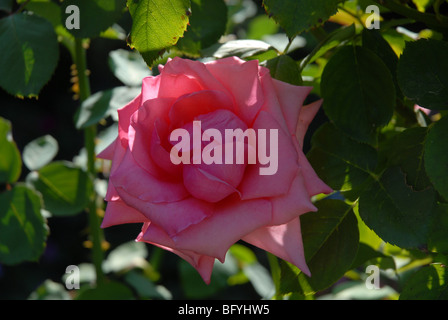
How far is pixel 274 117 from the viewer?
18.6 inches

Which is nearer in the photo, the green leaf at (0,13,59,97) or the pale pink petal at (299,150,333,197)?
the pale pink petal at (299,150,333,197)

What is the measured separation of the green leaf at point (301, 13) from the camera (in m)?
0.49

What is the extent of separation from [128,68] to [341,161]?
0.50 meters

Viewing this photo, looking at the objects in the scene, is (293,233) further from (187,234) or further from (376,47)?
(376,47)

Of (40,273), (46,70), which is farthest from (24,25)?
(40,273)

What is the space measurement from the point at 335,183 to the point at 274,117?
0.49ft

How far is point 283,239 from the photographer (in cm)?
49

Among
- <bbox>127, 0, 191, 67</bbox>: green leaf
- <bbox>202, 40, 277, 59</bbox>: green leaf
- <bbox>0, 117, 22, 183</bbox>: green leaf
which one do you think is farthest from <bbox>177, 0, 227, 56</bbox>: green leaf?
<bbox>0, 117, 22, 183</bbox>: green leaf

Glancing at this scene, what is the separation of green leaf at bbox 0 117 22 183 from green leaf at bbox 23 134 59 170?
0.06m

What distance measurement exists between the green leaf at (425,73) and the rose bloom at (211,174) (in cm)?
10

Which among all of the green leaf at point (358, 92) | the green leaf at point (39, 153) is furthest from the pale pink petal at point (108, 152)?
the green leaf at point (39, 153)

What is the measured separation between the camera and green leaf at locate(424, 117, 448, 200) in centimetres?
48

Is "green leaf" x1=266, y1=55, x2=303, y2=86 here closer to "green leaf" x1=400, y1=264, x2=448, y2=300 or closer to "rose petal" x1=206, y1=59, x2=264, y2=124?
"rose petal" x1=206, y1=59, x2=264, y2=124
